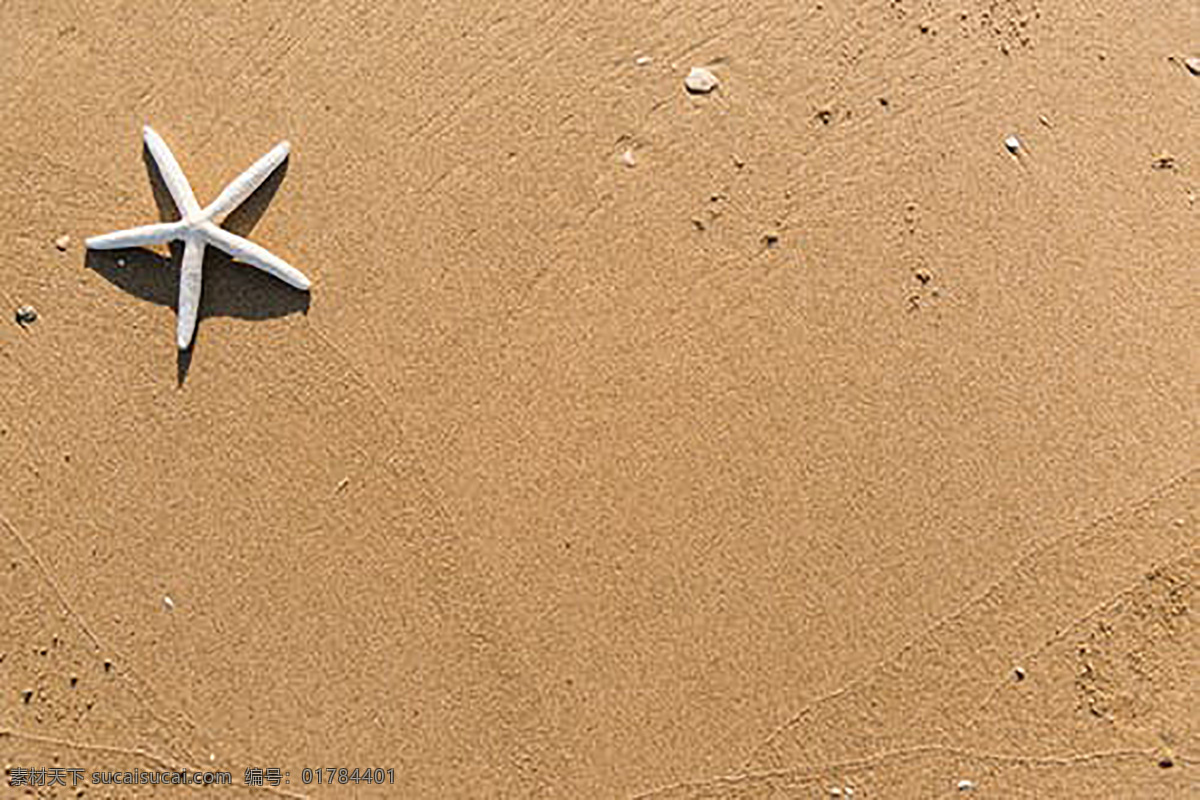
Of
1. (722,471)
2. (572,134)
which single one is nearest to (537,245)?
(572,134)

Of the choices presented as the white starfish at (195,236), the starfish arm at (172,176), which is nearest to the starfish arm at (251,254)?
the white starfish at (195,236)

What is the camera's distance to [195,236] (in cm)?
343

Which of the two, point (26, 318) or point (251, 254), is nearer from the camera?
point (251, 254)

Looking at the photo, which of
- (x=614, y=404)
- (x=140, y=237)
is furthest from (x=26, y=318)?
(x=614, y=404)

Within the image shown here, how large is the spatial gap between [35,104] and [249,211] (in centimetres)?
90

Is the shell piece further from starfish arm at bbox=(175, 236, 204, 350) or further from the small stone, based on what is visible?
the small stone

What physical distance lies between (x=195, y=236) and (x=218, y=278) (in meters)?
0.17

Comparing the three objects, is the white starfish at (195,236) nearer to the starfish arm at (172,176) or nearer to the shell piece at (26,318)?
the starfish arm at (172,176)

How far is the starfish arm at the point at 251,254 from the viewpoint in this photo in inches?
135

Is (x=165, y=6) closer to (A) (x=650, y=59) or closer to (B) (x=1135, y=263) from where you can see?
(A) (x=650, y=59)

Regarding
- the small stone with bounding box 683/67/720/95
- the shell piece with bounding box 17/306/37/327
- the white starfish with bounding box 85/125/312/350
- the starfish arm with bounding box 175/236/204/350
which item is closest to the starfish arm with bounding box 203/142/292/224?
the white starfish with bounding box 85/125/312/350

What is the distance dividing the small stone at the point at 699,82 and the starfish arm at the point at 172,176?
1879 millimetres

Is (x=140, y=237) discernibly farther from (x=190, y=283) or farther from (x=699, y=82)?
(x=699, y=82)

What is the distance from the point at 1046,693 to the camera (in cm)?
344
